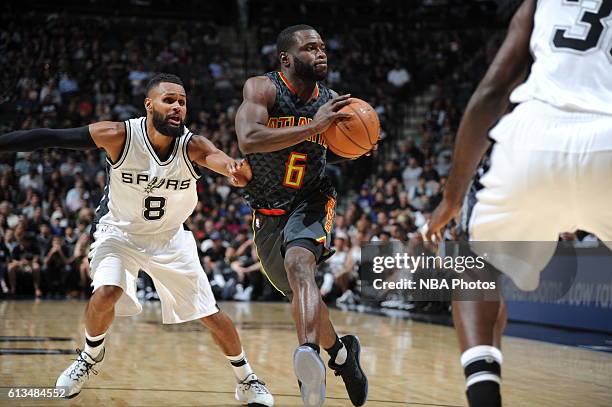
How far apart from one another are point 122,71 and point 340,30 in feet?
18.5

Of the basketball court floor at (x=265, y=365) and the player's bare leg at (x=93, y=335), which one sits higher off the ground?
the player's bare leg at (x=93, y=335)

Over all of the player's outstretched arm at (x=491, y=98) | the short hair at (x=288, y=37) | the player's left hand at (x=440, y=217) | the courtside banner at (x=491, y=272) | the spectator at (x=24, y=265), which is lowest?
the spectator at (x=24, y=265)

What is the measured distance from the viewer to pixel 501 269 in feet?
8.62

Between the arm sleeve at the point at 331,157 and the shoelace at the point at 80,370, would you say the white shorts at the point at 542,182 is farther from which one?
the shoelace at the point at 80,370

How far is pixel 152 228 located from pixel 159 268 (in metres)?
0.27

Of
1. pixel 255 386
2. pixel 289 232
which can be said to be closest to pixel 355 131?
pixel 289 232

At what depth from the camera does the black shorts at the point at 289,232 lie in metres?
4.44

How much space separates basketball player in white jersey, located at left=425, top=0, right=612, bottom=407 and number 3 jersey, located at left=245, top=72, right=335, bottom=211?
82.5 inches

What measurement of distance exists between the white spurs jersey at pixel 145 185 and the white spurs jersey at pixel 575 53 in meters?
2.84

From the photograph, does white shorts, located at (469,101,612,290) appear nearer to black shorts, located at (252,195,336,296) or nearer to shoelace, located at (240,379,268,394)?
black shorts, located at (252,195,336,296)

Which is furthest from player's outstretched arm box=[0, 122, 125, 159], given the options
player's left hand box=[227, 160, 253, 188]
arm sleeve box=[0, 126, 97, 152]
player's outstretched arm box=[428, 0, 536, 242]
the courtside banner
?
player's outstretched arm box=[428, 0, 536, 242]

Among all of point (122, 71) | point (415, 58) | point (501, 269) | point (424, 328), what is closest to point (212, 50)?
point (122, 71)

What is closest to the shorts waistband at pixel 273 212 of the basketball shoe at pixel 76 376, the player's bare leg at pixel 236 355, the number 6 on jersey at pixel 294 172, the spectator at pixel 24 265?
the number 6 on jersey at pixel 294 172

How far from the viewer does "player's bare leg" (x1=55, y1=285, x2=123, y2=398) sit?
4574 millimetres
